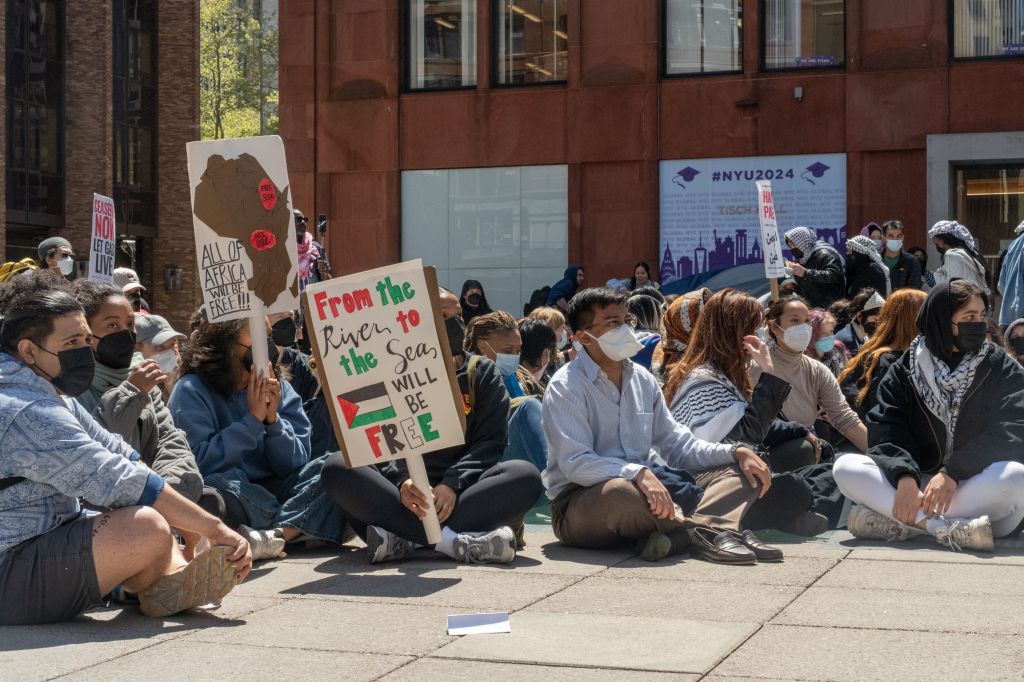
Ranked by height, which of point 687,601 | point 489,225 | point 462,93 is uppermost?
point 462,93

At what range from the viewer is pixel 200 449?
774 cm

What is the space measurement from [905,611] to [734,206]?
15.9 meters

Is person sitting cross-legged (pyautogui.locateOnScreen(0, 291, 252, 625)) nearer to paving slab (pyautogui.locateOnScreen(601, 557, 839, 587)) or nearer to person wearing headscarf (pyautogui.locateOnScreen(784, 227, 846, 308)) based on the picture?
paving slab (pyautogui.locateOnScreen(601, 557, 839, 587))

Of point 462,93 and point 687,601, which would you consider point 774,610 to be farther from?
point 462,93

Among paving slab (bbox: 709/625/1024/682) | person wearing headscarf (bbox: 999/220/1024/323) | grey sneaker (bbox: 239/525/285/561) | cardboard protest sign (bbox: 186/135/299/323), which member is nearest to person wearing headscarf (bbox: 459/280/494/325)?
person wearing headscarf (bbox: 999/220/1024/323)

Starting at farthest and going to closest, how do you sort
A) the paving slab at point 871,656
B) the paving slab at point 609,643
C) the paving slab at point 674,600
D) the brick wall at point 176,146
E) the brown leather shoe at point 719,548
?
the brick wall at point 176,146
the brown leather shoe at point 719,548
the paving slab at point 674,600
the paving slab at point 609,643
the paving slab at point 871,656

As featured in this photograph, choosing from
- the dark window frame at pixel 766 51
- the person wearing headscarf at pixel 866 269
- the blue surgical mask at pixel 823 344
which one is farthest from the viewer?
the dark window frame at pixel 766 51

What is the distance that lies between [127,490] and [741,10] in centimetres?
1779

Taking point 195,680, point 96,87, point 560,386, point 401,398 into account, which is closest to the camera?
point 195,680

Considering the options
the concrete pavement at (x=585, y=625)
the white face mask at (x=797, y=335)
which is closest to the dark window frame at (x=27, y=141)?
the white face mask at (x=797, y=335)

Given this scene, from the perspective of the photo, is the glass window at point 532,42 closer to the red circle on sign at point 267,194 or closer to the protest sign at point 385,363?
the red circle on sign at point 267,194

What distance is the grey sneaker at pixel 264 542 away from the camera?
7605 millimetres

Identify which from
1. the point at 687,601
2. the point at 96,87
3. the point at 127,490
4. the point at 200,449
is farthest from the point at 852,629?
the point at 96,87

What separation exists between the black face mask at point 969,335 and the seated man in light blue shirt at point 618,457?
3.96 ft
